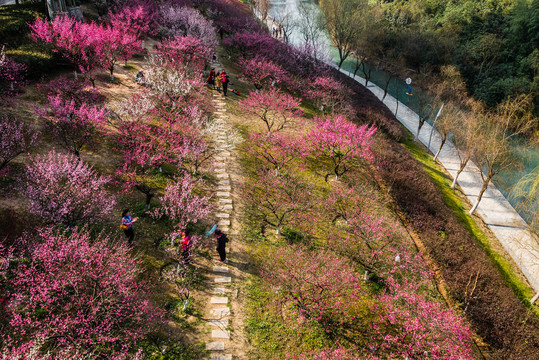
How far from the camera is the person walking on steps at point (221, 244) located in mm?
12336

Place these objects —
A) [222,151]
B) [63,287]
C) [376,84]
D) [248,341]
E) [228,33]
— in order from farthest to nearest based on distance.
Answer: [376,84]
[228,33]
[222,151]
[248,341]
[63,287]

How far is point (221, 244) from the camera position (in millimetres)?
12609

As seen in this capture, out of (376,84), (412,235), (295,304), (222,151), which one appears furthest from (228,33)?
(295,304)

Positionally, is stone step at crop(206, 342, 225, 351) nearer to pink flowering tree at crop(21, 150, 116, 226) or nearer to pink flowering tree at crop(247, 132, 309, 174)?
pink flowering tree at crop(21, 150, 116, 226)

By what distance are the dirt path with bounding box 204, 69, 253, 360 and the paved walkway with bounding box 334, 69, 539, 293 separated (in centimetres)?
1575

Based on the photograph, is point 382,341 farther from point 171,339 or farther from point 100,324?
point 100,324

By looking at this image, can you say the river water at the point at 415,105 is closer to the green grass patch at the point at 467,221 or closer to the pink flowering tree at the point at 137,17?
the green grass patch at the point at 467,221

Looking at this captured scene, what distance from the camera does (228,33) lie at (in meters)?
42.4

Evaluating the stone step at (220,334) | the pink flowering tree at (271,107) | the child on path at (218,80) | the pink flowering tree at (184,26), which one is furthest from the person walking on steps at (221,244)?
the pink flowering tree at (184,26)

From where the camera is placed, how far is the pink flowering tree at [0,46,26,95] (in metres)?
17.7

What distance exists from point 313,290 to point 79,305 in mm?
7911

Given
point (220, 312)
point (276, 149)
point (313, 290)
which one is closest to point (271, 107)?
point (276, 149)

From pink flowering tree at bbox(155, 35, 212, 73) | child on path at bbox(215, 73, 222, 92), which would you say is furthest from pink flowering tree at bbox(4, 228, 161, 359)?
pink flowering tree at bbox(155, 35, 212, 73)

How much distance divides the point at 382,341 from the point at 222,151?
14.1 metres
